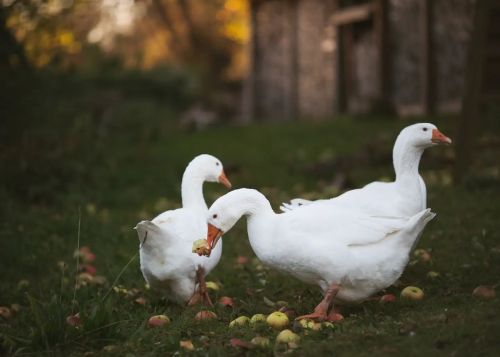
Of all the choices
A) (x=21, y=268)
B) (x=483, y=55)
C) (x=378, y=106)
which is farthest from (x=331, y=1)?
(x=21, y=268)

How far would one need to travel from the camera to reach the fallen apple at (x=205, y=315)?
4473 mm

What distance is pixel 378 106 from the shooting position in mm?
14367

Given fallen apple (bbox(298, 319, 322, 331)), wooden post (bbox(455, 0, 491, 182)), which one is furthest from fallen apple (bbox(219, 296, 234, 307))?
wooden post (bbox(455, 0, 491, 182))

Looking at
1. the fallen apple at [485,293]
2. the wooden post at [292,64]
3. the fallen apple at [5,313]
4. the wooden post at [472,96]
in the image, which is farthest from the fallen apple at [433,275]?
the wooden post at [292,64]

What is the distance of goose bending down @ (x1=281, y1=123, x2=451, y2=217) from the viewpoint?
199 inches

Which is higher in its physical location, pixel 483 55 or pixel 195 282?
pixel 483 55

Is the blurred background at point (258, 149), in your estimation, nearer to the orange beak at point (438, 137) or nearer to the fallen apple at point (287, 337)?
the fallen apple at point (287, 337)

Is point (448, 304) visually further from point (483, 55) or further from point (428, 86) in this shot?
point (428, 86)

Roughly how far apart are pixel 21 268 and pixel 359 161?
552cm

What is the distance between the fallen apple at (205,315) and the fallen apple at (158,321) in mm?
185

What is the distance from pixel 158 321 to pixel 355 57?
13.0 metres

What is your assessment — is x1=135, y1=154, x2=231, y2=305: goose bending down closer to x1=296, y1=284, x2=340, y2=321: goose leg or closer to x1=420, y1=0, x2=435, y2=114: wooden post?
x1=296, y1=284, x2=340, y2=321: goose leg

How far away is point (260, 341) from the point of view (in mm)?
3850

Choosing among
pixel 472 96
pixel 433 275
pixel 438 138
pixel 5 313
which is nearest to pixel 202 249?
pixel 5 313
